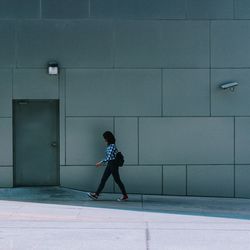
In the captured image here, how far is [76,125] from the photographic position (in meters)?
15.4

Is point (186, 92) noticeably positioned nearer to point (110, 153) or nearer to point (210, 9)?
point (210, 9)

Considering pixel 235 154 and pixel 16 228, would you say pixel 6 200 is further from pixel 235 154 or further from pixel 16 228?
pixel 235 154

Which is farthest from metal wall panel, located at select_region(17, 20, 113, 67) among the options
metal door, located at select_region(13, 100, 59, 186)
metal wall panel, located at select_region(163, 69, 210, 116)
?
metal wall panel, located at select_region(163, 69, 210, 116)

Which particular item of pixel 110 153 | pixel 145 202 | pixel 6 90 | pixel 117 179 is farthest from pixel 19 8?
pixel 145 202

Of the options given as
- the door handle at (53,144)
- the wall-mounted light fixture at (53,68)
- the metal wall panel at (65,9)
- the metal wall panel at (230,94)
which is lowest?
the door handle at (53,144)

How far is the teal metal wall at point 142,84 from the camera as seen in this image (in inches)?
605

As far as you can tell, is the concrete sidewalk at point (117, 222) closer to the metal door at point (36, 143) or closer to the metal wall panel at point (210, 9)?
the metal door at point (36, 143)

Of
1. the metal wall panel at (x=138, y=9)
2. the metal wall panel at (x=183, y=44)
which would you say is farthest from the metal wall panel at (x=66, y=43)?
the metal wall panel at (x=183, y=44)

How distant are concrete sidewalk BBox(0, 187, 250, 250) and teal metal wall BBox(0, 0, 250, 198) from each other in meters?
0.75

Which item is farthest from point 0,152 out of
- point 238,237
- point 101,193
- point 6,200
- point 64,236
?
point 238,237

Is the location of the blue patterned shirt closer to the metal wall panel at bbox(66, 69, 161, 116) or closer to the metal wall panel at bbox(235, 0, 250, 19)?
the metal wall panel at bbox(66, 69, 161, 116)

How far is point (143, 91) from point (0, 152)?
385 cm

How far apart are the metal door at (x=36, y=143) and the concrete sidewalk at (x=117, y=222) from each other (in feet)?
1.31

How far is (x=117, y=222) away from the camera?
457 inches
